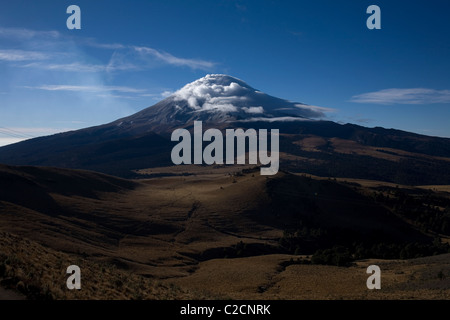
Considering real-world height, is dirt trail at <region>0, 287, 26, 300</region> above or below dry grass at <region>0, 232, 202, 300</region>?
above

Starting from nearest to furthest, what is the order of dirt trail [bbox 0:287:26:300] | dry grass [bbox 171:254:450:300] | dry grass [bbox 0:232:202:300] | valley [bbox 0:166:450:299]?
dirt trail [bbox 0:287:26:300] → dry grass [bbox 0:232:202:300] → valley [bbox 0:166:450:299] → dry grass [bbox 171:254:450:300]

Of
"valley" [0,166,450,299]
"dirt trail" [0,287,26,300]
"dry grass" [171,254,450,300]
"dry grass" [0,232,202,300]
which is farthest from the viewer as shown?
"dry grass" [171,254,450,300]

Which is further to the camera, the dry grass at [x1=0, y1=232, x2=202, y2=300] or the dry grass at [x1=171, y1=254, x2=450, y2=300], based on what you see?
the dry grass at [x1=171, y1=254, x2=450, y2=300]

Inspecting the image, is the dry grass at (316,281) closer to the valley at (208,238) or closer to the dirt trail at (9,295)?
the valley at (208,238)

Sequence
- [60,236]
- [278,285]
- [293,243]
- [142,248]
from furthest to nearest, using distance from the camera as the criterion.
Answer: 1. [293,243]
2. [142,248]
3. [60,236]
4. [278,285]

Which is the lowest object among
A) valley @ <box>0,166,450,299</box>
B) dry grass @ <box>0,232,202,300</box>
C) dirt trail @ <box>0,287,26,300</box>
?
valley @ <box>0,166,450,299</box>

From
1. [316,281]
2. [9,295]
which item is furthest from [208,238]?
[9,295]

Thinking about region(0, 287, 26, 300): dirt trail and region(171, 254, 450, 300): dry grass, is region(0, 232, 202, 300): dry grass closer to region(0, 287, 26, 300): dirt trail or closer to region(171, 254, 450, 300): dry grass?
region(0, 287, 26, 300): dirt trail

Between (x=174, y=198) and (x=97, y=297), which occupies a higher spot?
(x=97, y=297)

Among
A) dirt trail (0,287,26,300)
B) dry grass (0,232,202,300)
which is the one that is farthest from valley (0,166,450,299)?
dirt trail (0,287,26,300)
